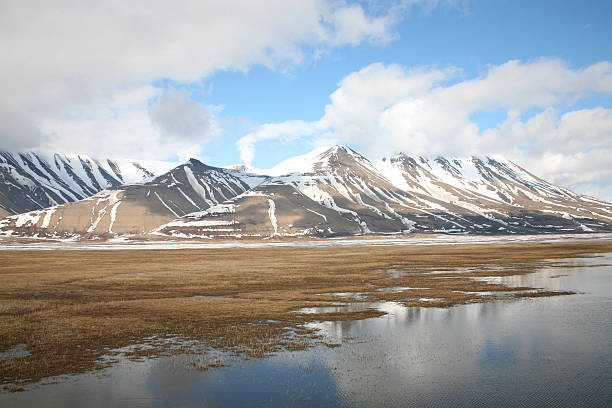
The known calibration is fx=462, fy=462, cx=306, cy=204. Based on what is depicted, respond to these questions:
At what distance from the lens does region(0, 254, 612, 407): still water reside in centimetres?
2033

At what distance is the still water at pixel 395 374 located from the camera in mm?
20328

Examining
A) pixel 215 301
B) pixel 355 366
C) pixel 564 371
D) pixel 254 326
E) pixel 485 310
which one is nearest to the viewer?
pixel 564 371

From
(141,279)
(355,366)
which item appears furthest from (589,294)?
(141,279)

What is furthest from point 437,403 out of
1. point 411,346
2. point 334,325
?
point 334,325

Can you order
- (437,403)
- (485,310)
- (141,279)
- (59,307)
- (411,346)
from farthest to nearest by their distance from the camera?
(141,279)
(59,307)
(485,310)
(411,346)
(437,403)

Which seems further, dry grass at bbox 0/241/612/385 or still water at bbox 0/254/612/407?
dry grass at bbox 0/241/612/385

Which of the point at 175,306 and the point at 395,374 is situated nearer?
the point at 395,374

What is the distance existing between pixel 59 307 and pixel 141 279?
84.9 ft

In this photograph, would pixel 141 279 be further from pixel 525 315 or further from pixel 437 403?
pixel 437 403

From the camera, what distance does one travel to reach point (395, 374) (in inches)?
926

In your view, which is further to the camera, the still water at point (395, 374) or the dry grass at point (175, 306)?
the dry grass at point (175, 306)

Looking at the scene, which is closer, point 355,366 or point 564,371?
point 564,371

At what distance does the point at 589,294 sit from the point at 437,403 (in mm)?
36900

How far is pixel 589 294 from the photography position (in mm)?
47875
